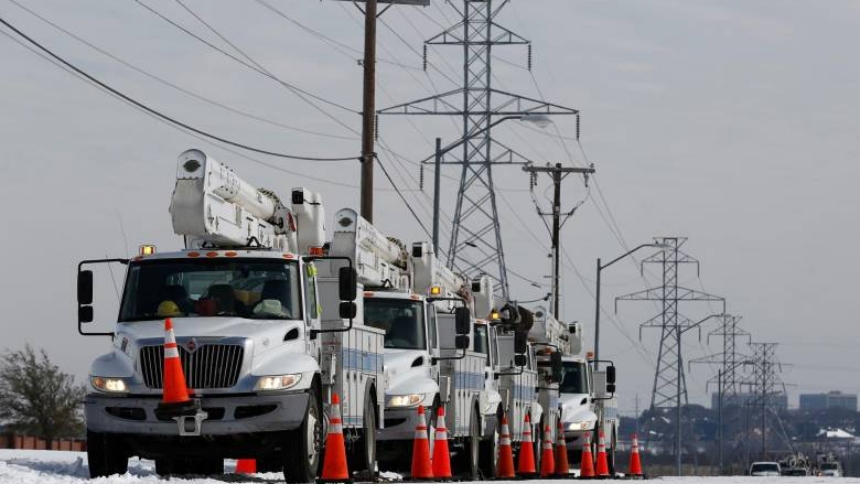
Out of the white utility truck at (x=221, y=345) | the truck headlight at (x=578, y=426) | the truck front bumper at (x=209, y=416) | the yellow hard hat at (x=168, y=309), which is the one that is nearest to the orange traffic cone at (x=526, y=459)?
the truck headlight at (x=578, y=426)

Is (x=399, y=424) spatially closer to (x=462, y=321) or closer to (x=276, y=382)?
(x=462, y=321)

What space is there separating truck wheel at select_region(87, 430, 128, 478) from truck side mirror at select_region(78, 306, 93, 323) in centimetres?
116

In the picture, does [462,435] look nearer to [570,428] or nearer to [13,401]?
[570,428]

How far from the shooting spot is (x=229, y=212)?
21.2 meters

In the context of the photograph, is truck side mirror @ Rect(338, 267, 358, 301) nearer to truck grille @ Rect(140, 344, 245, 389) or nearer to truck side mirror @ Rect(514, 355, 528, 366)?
truck grille @ Rect(140, 344, 245, 389)

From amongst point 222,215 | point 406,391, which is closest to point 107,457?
point 222,215

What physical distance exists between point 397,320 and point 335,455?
6.21 metres

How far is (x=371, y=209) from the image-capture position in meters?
36.2

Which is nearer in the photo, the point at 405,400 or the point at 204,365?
the point at 204,365

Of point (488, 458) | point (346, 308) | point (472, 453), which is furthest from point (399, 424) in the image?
point (488, 458)

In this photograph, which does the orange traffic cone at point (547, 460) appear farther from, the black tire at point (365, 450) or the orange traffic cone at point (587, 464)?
the black tire at point (365, 450)

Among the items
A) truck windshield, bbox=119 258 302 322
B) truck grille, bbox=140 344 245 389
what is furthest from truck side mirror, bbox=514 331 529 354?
truck grille, bbox=140 344 245 389

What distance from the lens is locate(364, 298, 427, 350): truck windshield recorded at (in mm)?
26609

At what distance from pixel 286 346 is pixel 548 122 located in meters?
31.2
